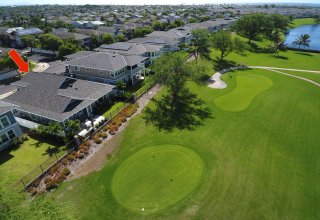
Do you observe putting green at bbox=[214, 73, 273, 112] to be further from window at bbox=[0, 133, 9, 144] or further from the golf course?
window at bbox=[0, 133, 9, 144]

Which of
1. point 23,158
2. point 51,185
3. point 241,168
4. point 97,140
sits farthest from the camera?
point 97,140

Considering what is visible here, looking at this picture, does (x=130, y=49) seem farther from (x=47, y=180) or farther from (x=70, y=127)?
(x=47, y=180)

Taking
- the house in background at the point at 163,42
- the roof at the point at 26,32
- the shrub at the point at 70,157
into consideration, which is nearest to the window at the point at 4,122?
the shrub at the point at 70,157

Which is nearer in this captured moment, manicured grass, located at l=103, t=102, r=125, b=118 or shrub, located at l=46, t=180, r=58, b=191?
shrub, located at l=46, t=180, r=58, b=191

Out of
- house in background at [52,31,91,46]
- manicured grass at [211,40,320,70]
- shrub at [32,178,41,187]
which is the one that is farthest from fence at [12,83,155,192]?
house in background at [52,31,91,46]

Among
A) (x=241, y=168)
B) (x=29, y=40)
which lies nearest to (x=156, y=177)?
(x=241, y=168)

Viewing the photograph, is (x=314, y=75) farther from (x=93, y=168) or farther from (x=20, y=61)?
(x=20, y=61)

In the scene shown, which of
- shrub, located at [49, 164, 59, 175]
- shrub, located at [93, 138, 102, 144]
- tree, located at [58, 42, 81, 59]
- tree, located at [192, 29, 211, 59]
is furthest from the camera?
tree, located at [192, 29, 211, 59]
